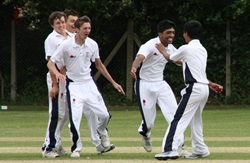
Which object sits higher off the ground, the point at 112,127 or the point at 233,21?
the point at 233,21

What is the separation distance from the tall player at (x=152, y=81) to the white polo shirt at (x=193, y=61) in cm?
114

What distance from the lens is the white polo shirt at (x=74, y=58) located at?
13008 mm

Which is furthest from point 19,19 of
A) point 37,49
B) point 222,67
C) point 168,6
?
point 222,67

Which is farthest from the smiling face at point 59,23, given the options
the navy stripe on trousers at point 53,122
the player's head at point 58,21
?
the navy stripe on trousers at point 53,122

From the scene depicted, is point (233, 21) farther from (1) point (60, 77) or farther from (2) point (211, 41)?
(1) point (60, 77)

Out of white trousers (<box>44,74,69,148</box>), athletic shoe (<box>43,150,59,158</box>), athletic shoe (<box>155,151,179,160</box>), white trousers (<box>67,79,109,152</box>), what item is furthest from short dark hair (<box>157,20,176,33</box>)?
athletic shoe (<box>43,150,59,158</box>)

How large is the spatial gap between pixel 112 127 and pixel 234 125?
2871mm

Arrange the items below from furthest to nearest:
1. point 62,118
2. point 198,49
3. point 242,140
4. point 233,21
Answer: point 233,21 → point 242,140 → point 62,118 → point 198,49

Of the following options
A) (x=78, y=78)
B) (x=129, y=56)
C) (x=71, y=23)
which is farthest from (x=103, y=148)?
(x=129, y=56)

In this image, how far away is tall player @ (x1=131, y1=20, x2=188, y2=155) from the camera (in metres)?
13.5

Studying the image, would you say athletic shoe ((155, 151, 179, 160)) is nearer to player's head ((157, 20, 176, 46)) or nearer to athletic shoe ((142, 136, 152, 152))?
athletic shoe ((142, 136, 152, 152))

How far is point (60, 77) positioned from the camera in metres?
12.6

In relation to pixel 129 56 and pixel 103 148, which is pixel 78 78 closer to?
pixel 103 148

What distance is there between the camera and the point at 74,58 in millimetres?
13039
